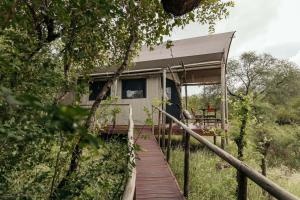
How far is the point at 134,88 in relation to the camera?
52.3 feet

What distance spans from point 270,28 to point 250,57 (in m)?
74.4

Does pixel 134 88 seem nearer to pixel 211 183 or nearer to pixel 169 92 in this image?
pixel 169 92

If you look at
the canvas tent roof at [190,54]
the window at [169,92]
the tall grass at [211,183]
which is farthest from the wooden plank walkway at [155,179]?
the window at [169,92]

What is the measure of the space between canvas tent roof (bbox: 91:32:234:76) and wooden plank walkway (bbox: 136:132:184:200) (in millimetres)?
5939

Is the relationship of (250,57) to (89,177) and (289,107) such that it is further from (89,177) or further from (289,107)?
(89,177)

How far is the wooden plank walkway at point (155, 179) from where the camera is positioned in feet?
16.5

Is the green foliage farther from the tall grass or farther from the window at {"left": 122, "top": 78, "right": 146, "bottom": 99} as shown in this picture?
the window at {"left": 122, "top": 78, "right": 146, "bottom": 99}

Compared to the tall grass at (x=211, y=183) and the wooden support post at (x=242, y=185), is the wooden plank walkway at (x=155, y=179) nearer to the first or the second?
the tall grass at (x=211, y=183)

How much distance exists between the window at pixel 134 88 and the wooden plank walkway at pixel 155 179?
297 inches

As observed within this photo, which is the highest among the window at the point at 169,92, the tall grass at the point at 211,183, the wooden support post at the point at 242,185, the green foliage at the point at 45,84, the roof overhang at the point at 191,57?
the roof overhang at the point at 191,57

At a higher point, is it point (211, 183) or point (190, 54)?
point (190, 54)

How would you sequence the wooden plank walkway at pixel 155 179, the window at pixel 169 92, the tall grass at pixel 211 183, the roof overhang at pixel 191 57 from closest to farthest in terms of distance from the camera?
the wooden plank walkway at pixel 155 179, the tall grass at pixel 211 183, the roof overhang at pixel 191 57, the window at pixel 169 92

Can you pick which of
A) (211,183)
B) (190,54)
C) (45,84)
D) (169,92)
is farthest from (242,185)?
(169,92)

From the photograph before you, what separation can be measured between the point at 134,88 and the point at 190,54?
11.5 ft
